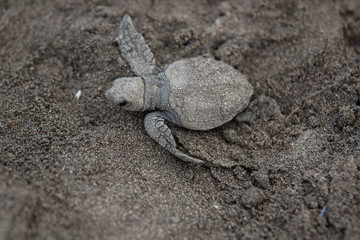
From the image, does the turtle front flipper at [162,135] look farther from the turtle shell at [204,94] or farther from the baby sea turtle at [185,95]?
the turtle shell at [204,94]

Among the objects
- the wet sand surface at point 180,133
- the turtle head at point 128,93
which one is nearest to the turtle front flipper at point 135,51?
the wet sand surface at point 180,133

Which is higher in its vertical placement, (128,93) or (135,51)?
(135,51)

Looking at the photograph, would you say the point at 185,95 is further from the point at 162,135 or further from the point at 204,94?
the point at 162,135

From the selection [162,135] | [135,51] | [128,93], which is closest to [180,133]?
[162,135]

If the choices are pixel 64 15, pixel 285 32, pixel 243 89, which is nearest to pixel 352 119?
pixel 243 89

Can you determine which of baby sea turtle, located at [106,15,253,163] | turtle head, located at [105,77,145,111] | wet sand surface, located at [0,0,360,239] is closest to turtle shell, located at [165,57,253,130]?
baby sea turtle, located at [106,15,253,163]

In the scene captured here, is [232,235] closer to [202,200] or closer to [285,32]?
[202,200]

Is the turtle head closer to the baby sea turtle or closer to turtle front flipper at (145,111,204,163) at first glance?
the baby sea turtle
